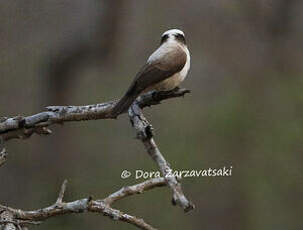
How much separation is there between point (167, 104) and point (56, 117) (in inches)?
28.6

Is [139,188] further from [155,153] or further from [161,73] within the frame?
[161,73]

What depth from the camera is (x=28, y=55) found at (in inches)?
85.2

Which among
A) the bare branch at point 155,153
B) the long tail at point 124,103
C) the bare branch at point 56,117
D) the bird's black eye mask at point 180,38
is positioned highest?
the bird's black eye mask at point 180,38

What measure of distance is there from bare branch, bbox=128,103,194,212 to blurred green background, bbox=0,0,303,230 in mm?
773

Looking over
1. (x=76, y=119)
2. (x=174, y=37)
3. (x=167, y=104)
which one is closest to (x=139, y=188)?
(x=76, y=119)

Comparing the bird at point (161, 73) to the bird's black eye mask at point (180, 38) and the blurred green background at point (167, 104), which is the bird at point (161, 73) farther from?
the blurred green background at point (167, 104)

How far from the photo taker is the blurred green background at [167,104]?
6.93 feet

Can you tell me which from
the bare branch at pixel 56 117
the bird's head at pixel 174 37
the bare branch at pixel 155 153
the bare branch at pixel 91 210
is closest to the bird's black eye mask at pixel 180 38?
the bird's head at pixel 174 37

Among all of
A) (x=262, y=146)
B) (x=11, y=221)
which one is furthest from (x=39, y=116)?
(x=262, y=146)

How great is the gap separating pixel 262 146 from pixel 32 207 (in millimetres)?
742

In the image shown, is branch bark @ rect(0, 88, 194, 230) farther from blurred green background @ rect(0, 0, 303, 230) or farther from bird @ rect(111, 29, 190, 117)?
blurred green background @ rect(0, 0, 303, 230)

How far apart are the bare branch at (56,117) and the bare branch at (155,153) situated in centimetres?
7

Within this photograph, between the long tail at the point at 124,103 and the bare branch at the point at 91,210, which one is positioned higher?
the long tail at the point at 124,103

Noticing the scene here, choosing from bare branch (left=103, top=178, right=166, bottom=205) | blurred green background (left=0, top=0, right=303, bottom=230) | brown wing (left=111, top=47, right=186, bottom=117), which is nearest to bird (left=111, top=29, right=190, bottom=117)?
brown wing (left=111, top=47, right=186, bottom=117)
